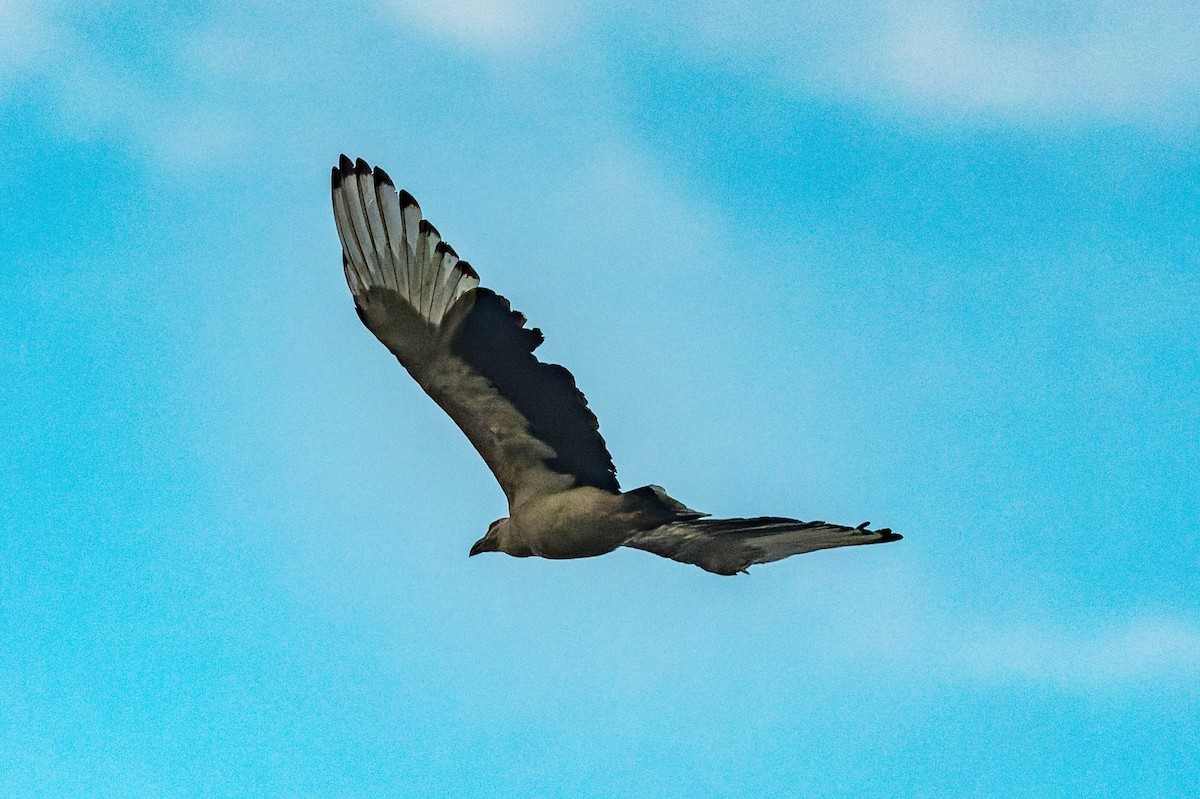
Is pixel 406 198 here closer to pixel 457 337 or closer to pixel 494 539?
pixel 457 337

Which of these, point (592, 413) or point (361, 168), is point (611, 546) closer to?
point (592, 413)

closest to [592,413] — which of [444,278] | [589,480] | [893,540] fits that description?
[589,480]

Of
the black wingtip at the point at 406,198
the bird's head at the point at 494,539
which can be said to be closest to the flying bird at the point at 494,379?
the black wingtip at the point at 406,198

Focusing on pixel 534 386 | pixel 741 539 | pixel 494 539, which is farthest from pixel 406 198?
pixel 741 539

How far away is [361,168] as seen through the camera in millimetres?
10812

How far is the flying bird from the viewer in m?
10.8

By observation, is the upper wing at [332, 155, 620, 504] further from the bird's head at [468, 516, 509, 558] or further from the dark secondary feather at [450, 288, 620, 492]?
the bird's head at [468, 516, 509, 558]

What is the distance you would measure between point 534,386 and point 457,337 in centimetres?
77

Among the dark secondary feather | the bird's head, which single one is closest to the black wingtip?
the dark secondary feather

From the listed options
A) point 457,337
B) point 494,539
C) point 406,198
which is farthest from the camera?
point 494,539

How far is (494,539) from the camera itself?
1209 centimetres

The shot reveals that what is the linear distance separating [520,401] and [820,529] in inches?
112

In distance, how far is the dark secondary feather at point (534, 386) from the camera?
10.8 m

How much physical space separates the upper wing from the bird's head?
0.74m
